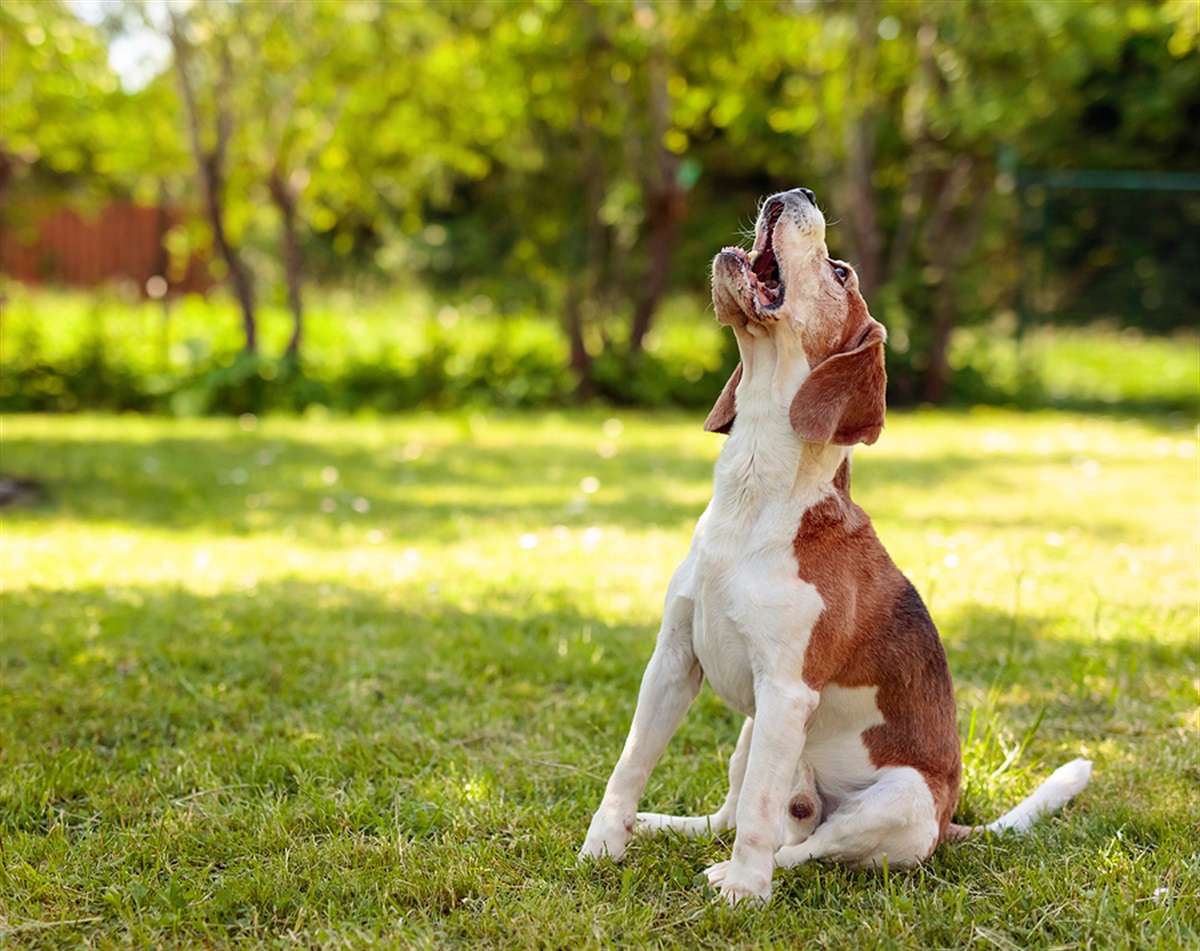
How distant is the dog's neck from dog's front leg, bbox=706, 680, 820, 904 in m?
0.42

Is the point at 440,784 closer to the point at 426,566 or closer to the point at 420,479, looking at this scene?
the point at 426,566

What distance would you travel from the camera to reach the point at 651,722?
2.71 m

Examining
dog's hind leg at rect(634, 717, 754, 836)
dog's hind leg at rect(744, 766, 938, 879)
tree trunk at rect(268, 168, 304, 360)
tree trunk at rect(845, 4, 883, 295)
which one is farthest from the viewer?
tree trunk at rect(268, 168, 304, 360)

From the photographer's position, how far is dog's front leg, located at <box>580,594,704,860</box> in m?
2.70

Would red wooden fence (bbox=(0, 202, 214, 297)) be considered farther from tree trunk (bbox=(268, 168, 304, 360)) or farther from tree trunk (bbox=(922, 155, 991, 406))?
tree trunk (bbox=(922, 155, 991, 406))

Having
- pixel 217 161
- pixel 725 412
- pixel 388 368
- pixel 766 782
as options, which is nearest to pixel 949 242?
pixel 388 368

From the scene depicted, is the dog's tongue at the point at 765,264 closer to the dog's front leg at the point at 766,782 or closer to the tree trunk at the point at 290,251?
the dog's front leg at the point at 766,782

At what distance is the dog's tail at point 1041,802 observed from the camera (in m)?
2.91

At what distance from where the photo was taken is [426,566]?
5469 mm

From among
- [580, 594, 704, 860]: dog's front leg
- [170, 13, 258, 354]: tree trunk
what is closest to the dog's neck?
[580, 594, 704, 860]: dog's front leg

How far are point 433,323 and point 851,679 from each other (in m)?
10.4

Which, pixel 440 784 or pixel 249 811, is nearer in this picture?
pixel 249 811

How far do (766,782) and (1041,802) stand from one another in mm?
943

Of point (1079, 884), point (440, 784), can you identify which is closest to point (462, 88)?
point (440, 784)
